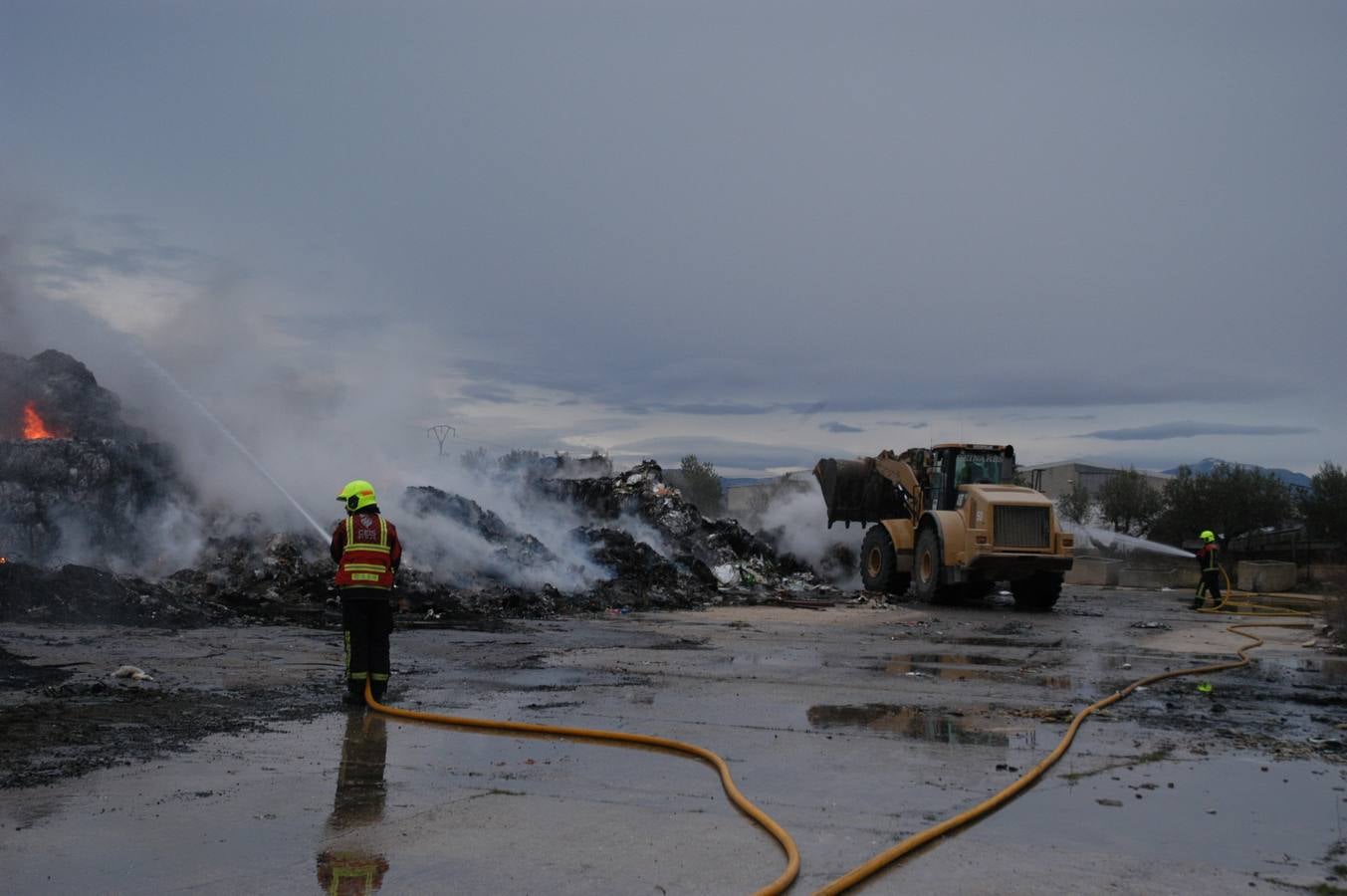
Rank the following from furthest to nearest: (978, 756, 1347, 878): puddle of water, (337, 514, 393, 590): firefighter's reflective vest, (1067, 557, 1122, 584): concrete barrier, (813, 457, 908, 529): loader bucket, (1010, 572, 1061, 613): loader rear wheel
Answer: (1067, 557, 1122, 584): concrete barrier < (813, 457, 908, 529): loader bucket < (1010, 572, 1061, 613): loader rear wheel < (337, 514, 393, 590): firefighter's reflective vest < (978, 756, 1347, 878): puddle of water

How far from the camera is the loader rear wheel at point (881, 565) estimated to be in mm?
23828

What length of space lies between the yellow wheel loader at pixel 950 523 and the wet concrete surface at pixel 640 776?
7927mm

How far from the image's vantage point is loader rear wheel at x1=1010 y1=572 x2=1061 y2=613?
21.4m

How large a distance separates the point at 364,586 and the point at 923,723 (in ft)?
14.4

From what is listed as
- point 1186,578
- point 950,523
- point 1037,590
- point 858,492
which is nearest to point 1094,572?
point 1186,578

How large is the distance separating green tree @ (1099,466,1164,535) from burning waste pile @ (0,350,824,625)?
4202cm

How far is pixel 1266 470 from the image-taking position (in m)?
57.5

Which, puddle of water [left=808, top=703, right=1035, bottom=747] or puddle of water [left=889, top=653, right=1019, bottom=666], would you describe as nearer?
puddle of water [left=808, top=703, right=1035, bottom=747]

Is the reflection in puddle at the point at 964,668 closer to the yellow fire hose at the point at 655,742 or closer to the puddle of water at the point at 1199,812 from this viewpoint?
the puddle of water at the point at 1199,812

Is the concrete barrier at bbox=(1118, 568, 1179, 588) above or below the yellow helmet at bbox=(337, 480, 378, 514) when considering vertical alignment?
below

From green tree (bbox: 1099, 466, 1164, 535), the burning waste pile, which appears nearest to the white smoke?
the burning waste pile

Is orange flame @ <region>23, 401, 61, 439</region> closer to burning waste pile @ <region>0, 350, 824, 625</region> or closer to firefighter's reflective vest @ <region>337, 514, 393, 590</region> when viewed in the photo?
burning waste pile @ <region>0, 350, 824, 625</region>

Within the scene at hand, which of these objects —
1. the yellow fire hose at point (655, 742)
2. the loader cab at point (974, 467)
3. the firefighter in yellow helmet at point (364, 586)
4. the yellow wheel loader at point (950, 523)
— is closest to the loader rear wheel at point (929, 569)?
the yellow wheel loader at point (950, 523)

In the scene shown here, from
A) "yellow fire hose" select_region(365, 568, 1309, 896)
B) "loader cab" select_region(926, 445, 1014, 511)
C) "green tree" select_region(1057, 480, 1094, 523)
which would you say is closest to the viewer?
"yellow fire hose" select_region(365, 568, 1309, 896)
